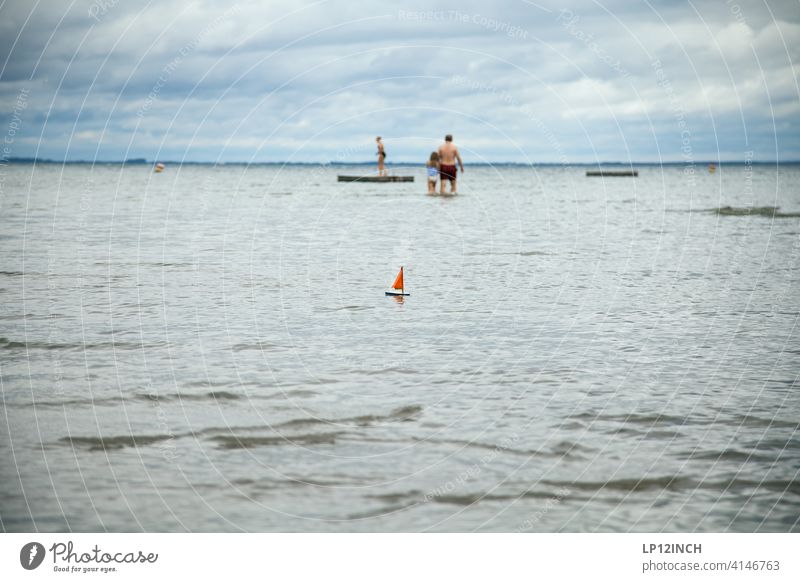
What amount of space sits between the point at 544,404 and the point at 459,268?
35.8ft

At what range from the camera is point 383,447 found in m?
7.60

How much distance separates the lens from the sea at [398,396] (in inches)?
254

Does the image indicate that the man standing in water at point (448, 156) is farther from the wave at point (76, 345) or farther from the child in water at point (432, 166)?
the wave at point (76, 345)

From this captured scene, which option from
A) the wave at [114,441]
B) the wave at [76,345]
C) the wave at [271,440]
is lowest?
the wave at [271,440]

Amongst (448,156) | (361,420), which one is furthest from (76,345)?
(448,156)

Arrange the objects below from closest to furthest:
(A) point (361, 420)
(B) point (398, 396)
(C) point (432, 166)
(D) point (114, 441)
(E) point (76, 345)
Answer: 1. (D) point (114, 441)
2. (A) point (361, 420)
3. (B) point (398, 396)
4. (E) point (76, 345)
5. (C) point (432, 166)

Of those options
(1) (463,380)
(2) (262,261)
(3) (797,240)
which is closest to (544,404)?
(1) (463,380)

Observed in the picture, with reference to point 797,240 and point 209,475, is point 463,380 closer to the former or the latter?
point 209,475

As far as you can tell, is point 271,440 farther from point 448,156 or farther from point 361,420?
point 448,156

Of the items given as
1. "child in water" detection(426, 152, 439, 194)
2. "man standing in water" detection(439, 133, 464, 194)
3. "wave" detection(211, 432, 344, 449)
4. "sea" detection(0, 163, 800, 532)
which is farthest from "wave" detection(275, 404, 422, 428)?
"child in water" detection(426, 152, 439, 194)

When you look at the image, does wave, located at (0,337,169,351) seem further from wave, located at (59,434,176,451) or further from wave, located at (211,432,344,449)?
wave, located at (211,432,344,449)

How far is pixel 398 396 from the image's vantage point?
9.12 metres

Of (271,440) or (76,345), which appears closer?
(271,440)

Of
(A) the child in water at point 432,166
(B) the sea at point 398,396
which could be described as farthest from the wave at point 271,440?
(A) the child in water at point 432,166
